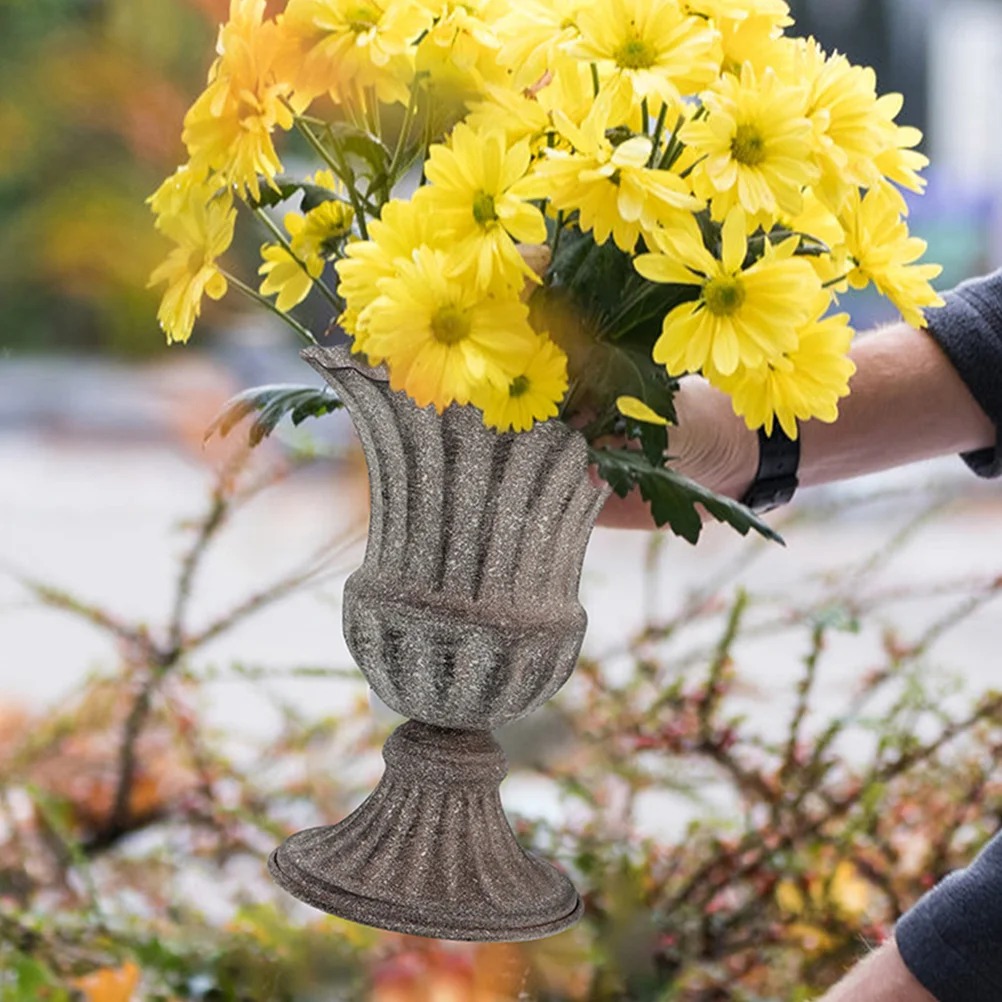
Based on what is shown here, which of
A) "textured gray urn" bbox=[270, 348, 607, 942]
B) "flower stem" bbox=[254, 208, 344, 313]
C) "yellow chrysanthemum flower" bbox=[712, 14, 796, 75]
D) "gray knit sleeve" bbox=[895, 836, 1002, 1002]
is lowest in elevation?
"gray knit sleeve" bbox=[895, 836, 1002, 1002]

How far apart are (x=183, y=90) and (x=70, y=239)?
0.49ft

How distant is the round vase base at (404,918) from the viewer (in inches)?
21.1

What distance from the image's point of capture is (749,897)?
1.03 meters

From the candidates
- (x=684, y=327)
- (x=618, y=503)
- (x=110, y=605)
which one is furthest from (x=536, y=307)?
(x=110, y=605)

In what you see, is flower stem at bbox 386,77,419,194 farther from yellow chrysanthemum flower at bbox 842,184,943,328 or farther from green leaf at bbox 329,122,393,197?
yellow chrysanthemum flower at bbox 842,184,943,328

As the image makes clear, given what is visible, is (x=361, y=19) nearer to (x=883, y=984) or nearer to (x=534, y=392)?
(x=534, y=392)

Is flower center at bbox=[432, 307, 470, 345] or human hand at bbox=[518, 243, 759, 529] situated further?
human hand at bbox=[518, 243, 759, 529]

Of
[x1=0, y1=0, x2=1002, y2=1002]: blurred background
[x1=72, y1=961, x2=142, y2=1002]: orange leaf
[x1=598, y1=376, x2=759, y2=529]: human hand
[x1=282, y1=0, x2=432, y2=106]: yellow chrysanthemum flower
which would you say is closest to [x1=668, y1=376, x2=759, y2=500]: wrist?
[x1=598, y1=376, x2=759, y2=529]: human hand

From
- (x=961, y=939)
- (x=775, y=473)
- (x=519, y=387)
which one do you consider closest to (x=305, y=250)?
(x=519, y=387)

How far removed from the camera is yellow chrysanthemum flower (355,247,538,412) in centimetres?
46

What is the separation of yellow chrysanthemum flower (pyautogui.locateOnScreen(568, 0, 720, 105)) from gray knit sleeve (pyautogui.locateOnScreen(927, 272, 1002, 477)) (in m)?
0.40

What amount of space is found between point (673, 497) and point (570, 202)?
116 mm

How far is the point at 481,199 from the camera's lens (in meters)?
0.48

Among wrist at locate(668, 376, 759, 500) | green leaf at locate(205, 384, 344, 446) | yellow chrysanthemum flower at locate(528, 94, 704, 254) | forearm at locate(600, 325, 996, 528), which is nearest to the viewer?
yellow chrysanthemum flower at locate(528, 94, 704, 254)
